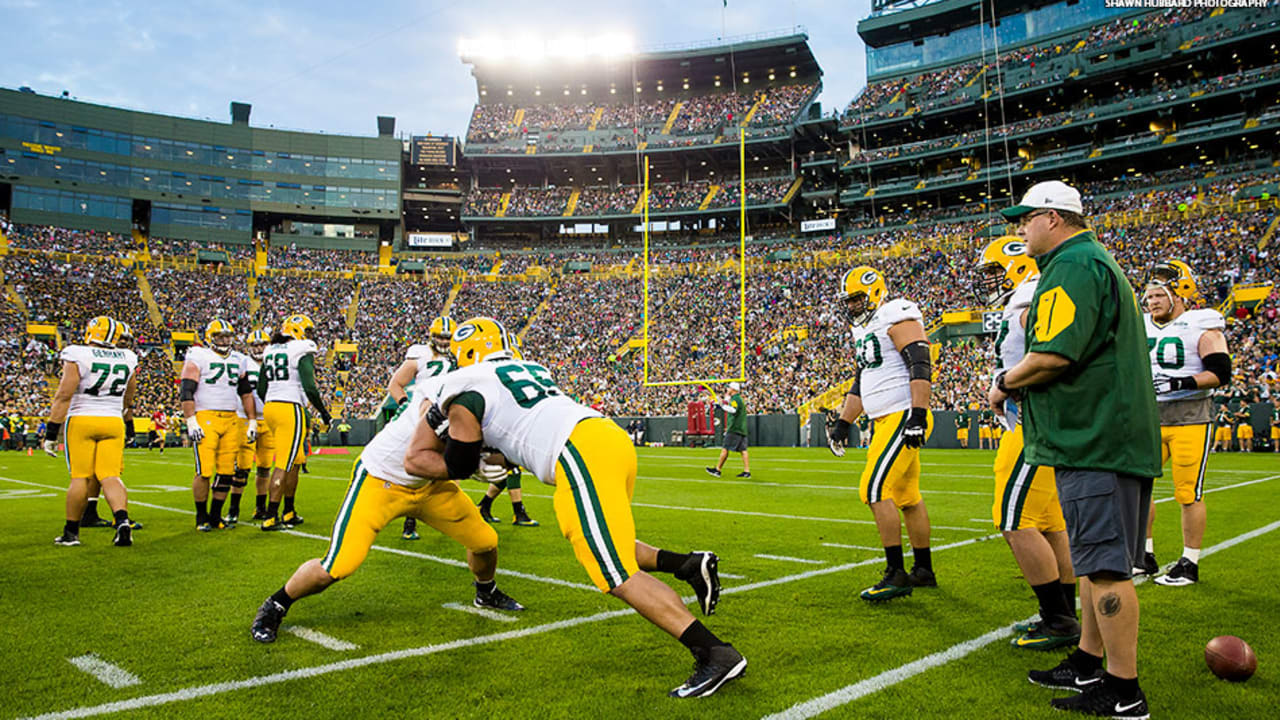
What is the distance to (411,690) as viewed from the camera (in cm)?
308

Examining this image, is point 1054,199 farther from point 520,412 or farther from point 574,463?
point 520,412

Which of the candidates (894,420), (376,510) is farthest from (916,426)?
(376,510)

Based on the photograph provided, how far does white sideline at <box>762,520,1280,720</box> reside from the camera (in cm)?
281

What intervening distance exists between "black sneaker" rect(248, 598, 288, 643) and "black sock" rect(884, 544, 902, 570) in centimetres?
352

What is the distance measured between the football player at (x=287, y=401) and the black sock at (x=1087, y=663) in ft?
23.2

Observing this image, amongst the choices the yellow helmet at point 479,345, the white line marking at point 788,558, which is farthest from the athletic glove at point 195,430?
the white line marking at point 788,558

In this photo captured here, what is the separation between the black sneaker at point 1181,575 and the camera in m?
4.90

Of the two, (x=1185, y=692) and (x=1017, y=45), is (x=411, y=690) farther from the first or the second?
(x=1017, y=45)

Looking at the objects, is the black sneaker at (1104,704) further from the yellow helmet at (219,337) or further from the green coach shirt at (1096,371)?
the yellow helmet at (219,337)

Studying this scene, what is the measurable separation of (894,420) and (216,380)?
6.45 meters

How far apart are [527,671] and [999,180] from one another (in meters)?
44.8

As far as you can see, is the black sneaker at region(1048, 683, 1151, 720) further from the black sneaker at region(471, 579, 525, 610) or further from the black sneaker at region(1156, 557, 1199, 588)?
the black sneaker at region(471, 579, 525, 610)

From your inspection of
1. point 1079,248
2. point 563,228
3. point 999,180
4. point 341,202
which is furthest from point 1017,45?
point 1079,248

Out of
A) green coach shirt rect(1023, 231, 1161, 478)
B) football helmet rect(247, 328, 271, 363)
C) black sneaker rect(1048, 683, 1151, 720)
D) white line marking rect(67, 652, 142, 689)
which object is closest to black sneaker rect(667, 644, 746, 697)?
black sneaker rect(1048, 683, 1151, 720)
